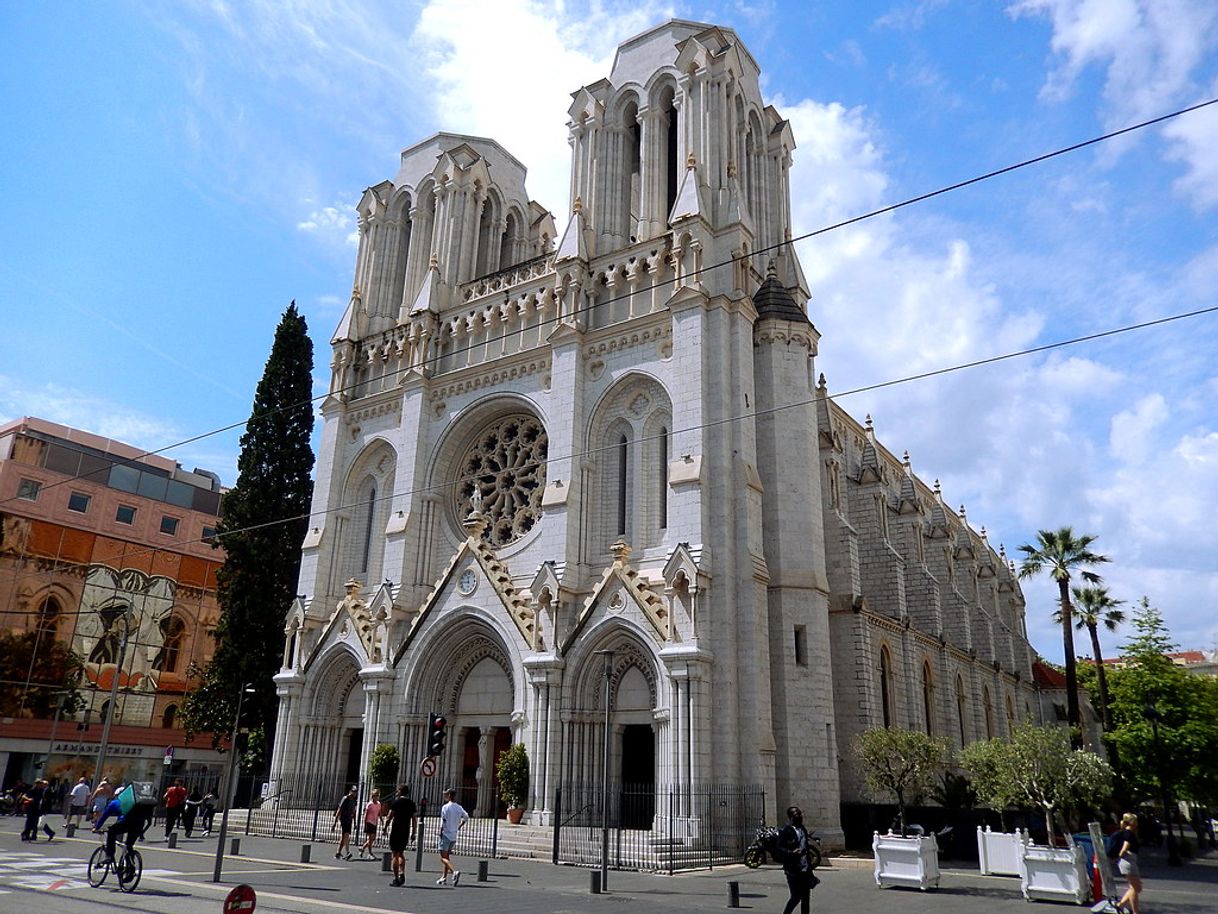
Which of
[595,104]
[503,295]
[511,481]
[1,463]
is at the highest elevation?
[595,104]

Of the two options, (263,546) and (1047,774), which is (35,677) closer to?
(263,546)

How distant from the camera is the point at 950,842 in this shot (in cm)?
2388

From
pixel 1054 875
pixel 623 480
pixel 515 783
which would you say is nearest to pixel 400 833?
pixel 515 783

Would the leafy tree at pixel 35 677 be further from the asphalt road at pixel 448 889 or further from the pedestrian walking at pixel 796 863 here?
the pedestrian walking at pixel 796 863

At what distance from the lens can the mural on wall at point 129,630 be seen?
43.9 meters

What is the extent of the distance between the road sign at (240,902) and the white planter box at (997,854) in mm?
17179

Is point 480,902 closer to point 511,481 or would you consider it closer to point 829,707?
point 829,707

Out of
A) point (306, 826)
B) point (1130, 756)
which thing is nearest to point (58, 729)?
point (306, 826)

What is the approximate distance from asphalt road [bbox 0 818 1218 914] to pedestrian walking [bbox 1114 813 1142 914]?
174 centimetres

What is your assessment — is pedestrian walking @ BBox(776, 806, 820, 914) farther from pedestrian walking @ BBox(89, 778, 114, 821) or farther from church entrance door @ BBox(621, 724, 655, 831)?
pedestrian walking @ BBox(89, 778, 114, 821)

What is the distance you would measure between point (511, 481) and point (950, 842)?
57.8 ft

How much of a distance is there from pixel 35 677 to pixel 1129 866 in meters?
44.8

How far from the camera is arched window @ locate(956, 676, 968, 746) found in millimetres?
36219

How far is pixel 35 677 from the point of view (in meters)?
41.1
